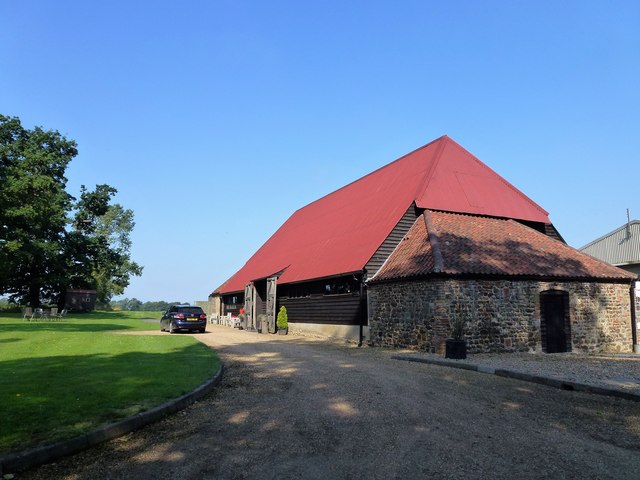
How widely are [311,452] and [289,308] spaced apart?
2222 centimetres

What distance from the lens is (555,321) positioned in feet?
55.9

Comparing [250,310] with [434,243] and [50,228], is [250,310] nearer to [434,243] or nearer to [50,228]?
[434,243]

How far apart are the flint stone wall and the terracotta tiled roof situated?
433 millimetres

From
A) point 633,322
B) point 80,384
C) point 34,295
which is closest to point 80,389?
point 80,384

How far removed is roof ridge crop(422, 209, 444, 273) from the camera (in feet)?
50.2

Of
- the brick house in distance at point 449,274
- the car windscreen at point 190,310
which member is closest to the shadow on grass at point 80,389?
the brick house in distance at point 449,274

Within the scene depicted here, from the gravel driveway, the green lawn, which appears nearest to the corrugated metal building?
the gravel driveway

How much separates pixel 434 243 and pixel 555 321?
546 cm

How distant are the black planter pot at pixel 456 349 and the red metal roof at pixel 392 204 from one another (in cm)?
606

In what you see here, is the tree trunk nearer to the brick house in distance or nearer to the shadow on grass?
the brick house in distance

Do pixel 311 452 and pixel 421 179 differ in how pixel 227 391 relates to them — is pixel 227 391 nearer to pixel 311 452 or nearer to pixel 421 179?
pixel 311 452

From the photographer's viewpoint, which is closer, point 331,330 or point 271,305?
point 331,330

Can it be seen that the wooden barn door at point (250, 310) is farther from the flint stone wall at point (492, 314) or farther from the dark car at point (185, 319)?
the flint stone wall at point (492, 314)

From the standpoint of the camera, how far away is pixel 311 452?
16.9ft
